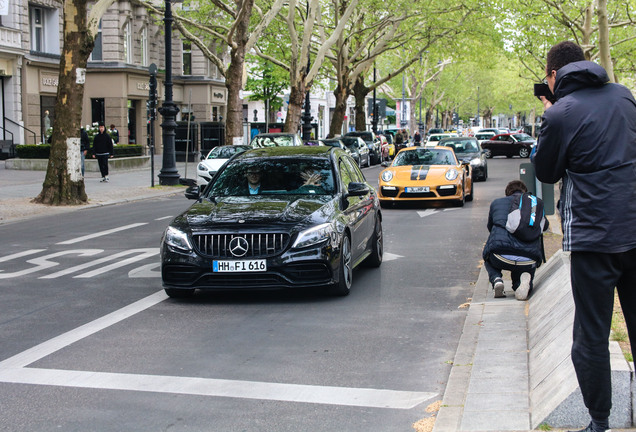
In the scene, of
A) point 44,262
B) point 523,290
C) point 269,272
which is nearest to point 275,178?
point 269,272

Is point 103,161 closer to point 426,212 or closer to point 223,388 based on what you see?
point 426,212

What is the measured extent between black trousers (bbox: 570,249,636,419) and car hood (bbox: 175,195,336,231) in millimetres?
4684

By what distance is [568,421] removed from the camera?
468 cm

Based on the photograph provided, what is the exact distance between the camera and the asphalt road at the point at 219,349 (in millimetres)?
5398

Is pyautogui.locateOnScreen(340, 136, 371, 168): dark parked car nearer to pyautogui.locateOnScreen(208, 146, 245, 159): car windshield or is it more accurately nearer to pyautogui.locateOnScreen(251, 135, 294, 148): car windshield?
pyautogui.locateOnScreen(251, 135, 294, 148): car windshield

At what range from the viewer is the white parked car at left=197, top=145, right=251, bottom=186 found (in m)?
28.0

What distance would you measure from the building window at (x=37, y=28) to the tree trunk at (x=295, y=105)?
1299 cm

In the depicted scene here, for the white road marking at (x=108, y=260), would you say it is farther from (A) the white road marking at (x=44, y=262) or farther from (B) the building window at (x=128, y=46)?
(B) the building window at (x=128, y=46)

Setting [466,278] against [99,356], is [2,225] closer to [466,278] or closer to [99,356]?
[466,278]

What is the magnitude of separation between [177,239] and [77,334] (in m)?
1.60

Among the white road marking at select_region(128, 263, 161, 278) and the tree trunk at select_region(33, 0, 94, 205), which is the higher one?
the tree trunk at select_region(33, 0, 94, 205)

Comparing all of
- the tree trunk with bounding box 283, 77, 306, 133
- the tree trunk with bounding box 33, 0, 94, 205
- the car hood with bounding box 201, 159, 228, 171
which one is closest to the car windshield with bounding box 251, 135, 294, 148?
the car hood with bounding box 201, 159, 228, 171

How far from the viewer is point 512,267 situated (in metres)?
8.73

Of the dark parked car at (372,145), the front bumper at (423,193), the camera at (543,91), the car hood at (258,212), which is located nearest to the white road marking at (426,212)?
the front bumper at (423,193)
